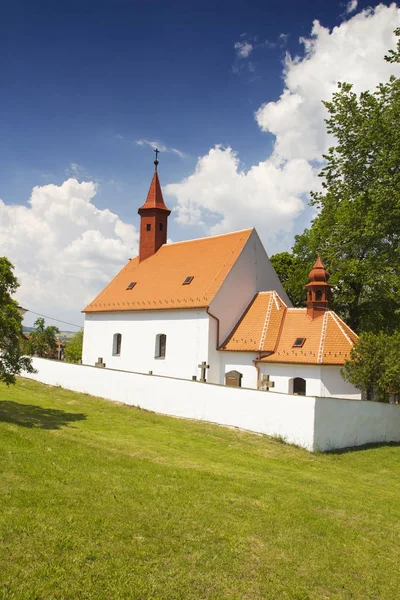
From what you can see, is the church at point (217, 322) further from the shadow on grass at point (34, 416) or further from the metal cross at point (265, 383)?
the shadow on grass at point (34, 416)

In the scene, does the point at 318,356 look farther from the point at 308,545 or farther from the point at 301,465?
the point at 308,545

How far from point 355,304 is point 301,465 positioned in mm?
15175

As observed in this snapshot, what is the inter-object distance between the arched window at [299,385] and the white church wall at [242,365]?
1875 millimetres

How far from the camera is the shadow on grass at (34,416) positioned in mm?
13615

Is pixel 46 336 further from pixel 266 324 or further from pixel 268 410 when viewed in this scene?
pixel 268 410

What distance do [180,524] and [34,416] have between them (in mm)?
9699

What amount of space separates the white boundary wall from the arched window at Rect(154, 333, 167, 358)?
170 inches

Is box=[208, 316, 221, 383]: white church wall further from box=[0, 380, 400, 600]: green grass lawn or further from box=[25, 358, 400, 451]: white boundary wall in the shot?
box=[0, 380, 400, 600]: green grass lawn

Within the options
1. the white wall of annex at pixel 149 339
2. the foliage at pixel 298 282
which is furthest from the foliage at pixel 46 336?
the foliage at pixel 298 282

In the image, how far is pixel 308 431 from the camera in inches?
594

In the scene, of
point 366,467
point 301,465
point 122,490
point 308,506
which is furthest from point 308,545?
point 366,467

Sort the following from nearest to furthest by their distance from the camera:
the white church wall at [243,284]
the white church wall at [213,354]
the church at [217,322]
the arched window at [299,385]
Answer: the arched window at [299,385] < the church at [217,322] < the white church wall at [213,354] < the white church wall at [243,284]

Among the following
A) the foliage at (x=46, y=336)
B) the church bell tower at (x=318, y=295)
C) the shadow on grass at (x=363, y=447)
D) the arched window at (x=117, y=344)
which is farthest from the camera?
the foliage at (x=46, y=336)

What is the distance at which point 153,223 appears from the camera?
31797 millimetres
